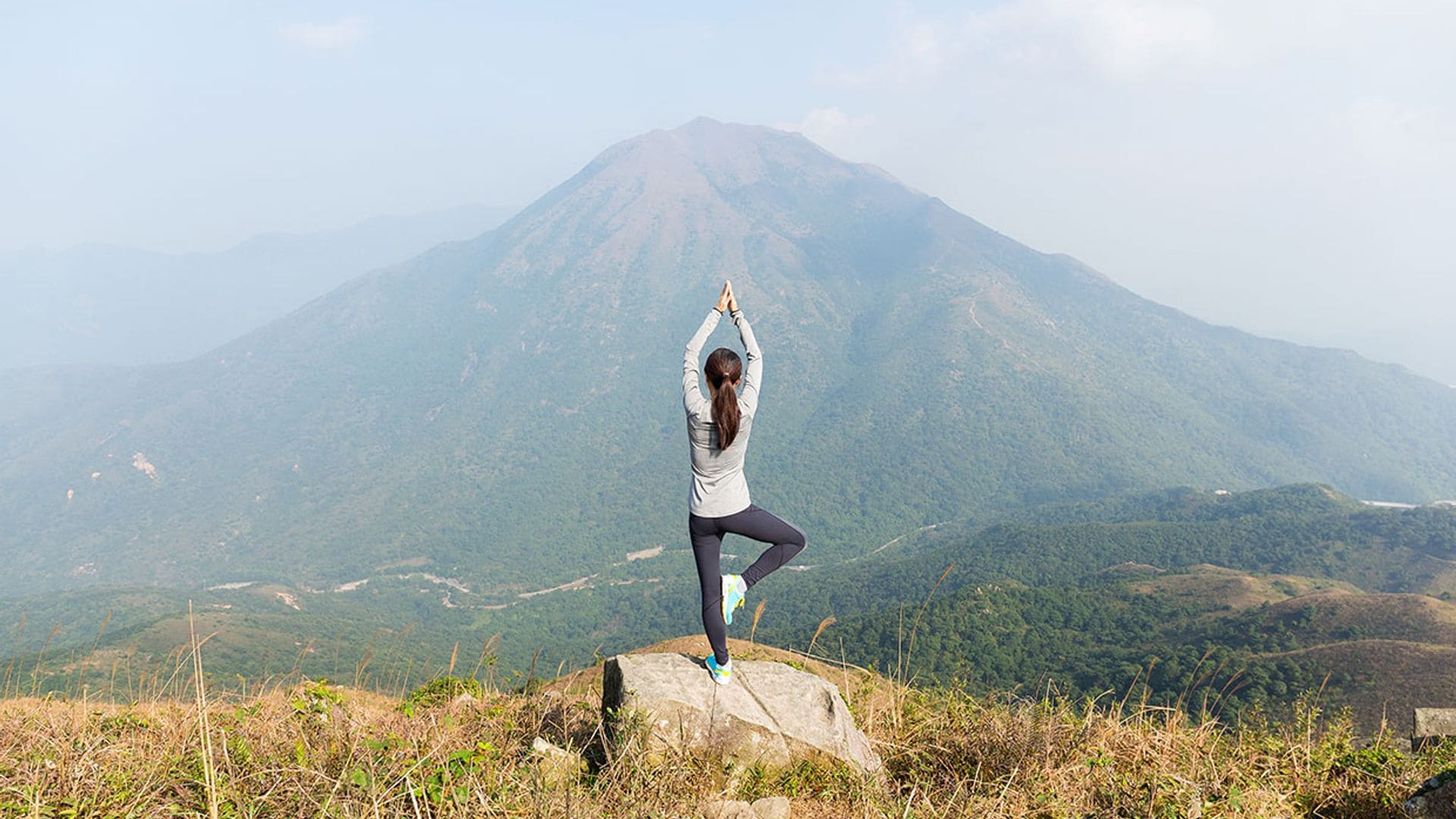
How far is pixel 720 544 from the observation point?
5586 millimetres

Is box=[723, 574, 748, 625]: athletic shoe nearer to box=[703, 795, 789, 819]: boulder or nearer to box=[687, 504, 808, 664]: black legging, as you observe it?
box=[687, 504, 808, 664]: black legging

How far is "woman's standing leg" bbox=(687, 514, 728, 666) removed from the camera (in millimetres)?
5555

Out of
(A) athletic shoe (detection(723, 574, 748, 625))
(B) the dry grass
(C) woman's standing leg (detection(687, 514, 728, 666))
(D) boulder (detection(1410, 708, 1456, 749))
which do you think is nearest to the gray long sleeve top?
(C) woman's standing leg (detection(687, 514, 728, 666))

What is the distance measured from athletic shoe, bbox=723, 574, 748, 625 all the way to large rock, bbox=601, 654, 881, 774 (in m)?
0.54

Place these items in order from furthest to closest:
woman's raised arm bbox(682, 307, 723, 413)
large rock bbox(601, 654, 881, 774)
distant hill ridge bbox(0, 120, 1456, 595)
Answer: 1. distant hill ridge bbox(0, 120, 1456, 595)
2. woman's raised arm bbox(682, 307, 723, 413)
3. large rock bbox(601, 654, 881, 774)

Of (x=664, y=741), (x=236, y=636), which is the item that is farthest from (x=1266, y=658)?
(x=236, y=636)

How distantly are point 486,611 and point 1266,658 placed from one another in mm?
100911

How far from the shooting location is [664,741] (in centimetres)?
497

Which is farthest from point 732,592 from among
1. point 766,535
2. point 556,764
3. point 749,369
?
point 556,764

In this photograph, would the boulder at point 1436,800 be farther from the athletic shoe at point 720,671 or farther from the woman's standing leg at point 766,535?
the athletic shoe at point 720,671

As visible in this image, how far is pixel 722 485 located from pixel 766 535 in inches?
26.1

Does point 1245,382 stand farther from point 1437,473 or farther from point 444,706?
point 444,706

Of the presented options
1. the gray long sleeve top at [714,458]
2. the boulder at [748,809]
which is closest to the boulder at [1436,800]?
the boulder at [748,809]

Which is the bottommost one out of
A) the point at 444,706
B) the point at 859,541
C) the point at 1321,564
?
the point at 859,541
